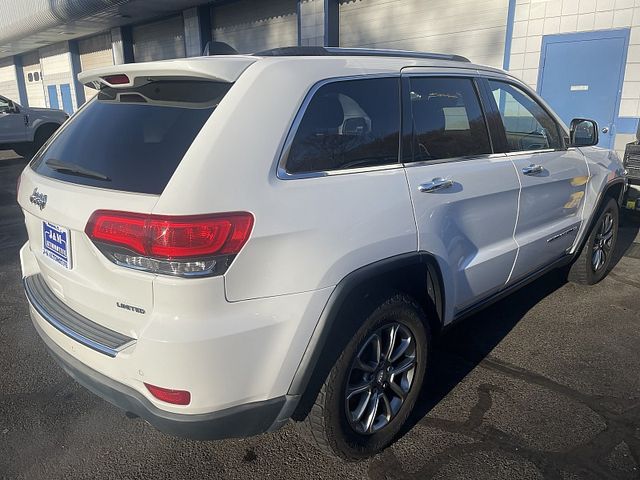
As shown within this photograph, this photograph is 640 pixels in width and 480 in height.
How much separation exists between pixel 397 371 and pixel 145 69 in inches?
70.9

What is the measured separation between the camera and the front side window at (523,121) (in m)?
3.32

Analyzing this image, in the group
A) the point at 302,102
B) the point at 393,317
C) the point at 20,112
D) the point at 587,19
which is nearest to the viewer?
the point at 302,102

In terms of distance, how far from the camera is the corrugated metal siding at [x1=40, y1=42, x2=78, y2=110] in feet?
79.0

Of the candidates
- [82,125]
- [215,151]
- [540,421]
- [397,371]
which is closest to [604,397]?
[540,421]

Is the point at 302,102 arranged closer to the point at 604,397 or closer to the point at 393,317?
the point at 393,317

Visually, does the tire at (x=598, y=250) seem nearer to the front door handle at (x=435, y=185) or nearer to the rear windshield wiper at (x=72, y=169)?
the front door handle at (x=435, y=185)

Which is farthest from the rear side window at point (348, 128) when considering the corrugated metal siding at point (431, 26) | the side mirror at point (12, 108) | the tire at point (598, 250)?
the side mirror at point (12, 108)

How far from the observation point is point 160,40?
18.1 m

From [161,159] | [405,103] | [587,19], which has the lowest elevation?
[161,159]

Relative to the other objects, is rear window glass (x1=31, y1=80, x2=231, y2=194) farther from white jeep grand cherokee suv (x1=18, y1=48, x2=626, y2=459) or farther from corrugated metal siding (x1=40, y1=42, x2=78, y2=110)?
corrugated metal siding (x1=40, y1=42, x2=78, y2=110)

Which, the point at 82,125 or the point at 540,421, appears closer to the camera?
the point at 82,125

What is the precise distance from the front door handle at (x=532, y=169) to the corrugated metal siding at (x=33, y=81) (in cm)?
3013

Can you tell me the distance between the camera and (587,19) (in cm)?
→ 784

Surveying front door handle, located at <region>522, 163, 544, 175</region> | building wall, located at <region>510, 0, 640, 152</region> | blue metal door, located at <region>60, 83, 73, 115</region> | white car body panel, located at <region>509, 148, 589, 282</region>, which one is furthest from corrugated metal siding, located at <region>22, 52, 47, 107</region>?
front door handle, located at <region>522, 163, 544, 175</region>
